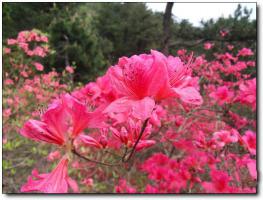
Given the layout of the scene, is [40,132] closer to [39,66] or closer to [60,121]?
[60,121]

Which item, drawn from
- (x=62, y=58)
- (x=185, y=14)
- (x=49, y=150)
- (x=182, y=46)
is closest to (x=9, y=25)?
(x=62, y=58)

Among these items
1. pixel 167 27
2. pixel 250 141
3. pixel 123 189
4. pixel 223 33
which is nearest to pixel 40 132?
pixel 250 141

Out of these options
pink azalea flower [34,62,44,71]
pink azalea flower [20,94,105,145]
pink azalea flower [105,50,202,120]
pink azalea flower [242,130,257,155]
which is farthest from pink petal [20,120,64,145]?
pink azalea flower [34,62,44,71]

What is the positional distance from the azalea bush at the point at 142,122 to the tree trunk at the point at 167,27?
0.16 metres

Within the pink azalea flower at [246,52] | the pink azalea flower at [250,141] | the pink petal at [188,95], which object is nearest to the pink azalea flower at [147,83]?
the pink petal at [188,95]

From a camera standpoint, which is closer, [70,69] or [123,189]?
[123,189]

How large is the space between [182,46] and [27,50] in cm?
132

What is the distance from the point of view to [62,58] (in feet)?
8.91

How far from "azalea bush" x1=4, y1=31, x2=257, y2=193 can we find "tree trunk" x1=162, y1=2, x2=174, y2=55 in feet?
0.53

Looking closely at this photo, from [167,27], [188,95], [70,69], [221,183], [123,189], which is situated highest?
[167,27]

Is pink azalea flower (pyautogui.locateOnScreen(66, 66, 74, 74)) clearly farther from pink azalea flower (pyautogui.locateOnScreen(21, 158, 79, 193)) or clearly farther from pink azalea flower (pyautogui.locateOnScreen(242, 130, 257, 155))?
pink azalea flower (pyautogui.locateOnScreen(21, 158, 79, 193))

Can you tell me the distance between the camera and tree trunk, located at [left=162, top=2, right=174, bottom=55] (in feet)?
4.64

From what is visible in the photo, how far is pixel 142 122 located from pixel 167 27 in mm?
1208

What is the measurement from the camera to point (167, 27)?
1733 millimetres
